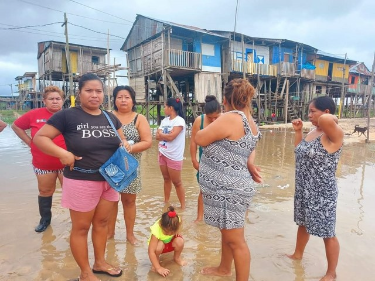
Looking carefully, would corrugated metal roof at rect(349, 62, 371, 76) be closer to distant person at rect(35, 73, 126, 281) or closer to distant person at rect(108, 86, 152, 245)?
distant person at rect(108, 86, 152, 245)

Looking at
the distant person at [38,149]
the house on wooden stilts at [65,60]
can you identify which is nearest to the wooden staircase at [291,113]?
the house on wooden stilts at [65,60]

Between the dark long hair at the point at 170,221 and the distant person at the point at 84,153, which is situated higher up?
the distant person at the point at 84,153

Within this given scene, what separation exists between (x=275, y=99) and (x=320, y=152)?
22.2 metres

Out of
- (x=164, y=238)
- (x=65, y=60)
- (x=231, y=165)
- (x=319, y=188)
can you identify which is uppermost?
(x=65, y=60)

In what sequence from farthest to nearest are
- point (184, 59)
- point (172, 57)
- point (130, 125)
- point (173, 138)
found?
point (184, 59) → point (172, 57) → point (173, 138) → point (130, 125)

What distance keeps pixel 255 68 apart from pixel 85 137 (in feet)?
67.6

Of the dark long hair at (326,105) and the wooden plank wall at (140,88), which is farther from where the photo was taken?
the wooden plank wall at (140,88)

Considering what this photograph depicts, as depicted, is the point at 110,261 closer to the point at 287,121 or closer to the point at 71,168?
the point at 71,168

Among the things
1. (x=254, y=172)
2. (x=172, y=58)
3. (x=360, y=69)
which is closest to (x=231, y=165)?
(x=254, y=172)

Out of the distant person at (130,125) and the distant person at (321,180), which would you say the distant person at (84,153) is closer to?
the distant person at (130,125)

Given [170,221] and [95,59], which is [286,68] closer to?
[95,59]

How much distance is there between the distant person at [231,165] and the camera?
6.84ft

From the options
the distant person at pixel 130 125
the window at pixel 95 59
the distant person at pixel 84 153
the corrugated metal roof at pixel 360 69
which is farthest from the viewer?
the corrugated metal roof at pixel 360 69

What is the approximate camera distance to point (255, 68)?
21.0 m
